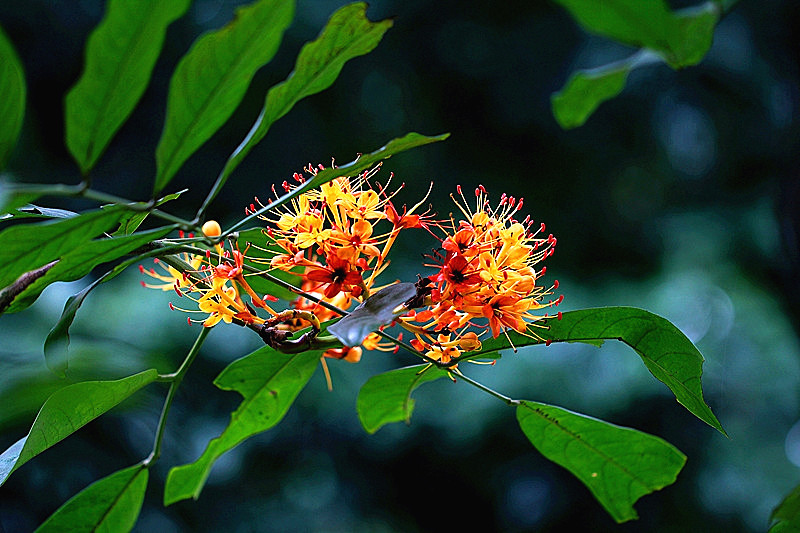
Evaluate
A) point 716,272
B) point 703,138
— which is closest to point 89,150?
point 716,272

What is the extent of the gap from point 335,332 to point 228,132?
1.99 m

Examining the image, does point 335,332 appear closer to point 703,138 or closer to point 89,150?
point 89,150

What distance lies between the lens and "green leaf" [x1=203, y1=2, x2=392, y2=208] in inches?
14.0

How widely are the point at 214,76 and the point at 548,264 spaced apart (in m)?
1.84

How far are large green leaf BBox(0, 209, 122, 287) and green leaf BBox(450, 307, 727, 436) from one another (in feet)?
0.86

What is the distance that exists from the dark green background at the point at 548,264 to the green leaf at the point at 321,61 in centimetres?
120

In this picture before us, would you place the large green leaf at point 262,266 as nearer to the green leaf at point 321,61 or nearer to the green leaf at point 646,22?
the green leaf at point 321,61

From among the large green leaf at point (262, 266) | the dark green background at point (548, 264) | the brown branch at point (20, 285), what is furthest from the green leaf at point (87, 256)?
the dark green background at point (548, 264)

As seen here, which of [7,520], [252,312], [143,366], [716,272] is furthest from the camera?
[716,272]

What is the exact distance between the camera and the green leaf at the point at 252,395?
0.51 metres

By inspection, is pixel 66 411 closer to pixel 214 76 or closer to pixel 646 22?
pixel 214 76

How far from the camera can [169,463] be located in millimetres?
1894

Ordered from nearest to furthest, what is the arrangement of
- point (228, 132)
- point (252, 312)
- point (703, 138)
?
point (252, 312)
point (228, 132)
point (703, 138)

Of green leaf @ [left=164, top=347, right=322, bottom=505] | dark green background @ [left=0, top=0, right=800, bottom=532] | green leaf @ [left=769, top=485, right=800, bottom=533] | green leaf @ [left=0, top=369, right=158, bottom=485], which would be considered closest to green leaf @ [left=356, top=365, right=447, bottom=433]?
green leaf @ [left=164, top=347, right=322, bottom=505]
